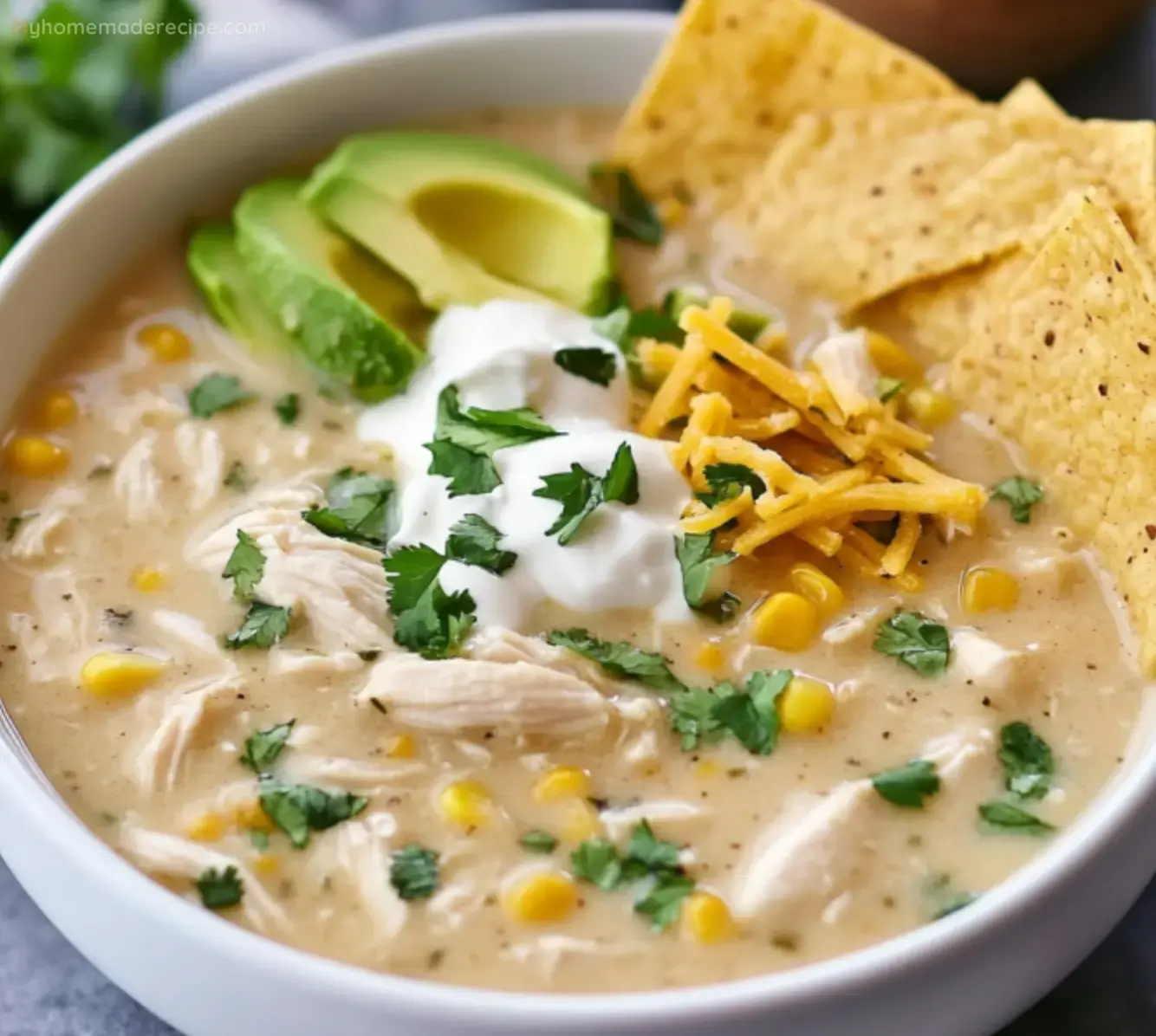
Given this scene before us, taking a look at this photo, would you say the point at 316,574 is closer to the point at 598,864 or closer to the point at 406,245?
the point at 598,864

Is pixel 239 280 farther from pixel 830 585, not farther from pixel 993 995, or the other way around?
pixel 993 995

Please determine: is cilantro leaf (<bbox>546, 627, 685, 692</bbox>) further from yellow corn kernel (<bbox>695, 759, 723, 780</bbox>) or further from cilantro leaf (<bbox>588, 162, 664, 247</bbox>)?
cilantro leaf (<bbox>588, 162, 664, 247</bbox>)

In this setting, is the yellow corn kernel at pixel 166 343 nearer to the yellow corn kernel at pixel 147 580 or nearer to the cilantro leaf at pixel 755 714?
the yellow corn kernel at pixel 147 580

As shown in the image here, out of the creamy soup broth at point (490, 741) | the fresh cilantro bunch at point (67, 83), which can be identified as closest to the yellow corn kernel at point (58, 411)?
the creamy soup broth at point (490, 741)

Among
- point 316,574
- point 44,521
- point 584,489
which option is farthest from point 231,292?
point 584,489

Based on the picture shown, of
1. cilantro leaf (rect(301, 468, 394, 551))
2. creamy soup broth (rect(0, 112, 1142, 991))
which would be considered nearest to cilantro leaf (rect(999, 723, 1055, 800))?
creamy soup broth (rect(0, 112, 1142, 991))

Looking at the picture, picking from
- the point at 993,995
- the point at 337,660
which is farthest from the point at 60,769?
the point at 993,995

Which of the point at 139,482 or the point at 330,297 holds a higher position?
the point at 330,297
